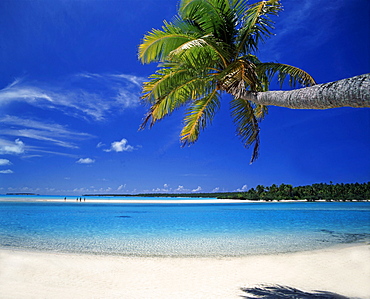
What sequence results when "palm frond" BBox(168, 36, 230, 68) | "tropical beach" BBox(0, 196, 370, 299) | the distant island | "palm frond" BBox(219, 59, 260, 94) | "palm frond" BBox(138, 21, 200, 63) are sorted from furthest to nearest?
the distant island, "palm frond" BBox(138, 21, 200, 63), "tropical beach" BBox(0, 196, 370, 299), "palm frond" BBox(168, 36, 230, 68), "palm frond" BBox(219, 59, 260, 94)

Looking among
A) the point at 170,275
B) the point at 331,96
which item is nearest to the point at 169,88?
the point at 331,96

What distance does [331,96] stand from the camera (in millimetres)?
3242

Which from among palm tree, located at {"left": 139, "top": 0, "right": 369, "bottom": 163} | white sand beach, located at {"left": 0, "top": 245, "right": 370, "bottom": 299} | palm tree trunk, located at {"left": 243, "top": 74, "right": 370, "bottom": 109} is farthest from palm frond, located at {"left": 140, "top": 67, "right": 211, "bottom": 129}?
white sand beach, located at {"left": 0, "top": 245, "right": 370, "bottom": 299}

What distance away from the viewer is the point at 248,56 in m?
6.26

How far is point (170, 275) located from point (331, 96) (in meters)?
5.19

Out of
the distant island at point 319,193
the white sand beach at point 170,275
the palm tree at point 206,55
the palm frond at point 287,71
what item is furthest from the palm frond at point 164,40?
the distant island at point 319,193

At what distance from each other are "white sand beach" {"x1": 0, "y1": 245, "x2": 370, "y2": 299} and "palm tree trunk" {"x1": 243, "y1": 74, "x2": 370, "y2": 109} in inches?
139

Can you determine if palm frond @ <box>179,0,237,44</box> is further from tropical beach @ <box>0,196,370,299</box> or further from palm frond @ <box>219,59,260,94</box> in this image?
tropical beach @ <box>0,196,370,299</box>

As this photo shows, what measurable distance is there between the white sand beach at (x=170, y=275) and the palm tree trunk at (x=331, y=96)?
11.6ft

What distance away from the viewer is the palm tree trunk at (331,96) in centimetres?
283

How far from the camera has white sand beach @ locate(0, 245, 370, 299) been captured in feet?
17.0

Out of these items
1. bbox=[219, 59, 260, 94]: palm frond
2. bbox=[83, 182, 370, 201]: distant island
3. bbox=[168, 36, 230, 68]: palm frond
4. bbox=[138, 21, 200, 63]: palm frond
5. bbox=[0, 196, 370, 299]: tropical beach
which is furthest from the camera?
bbox=[83, 182, 370, 201]: distant island

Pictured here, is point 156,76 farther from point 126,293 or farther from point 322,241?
point 322,241

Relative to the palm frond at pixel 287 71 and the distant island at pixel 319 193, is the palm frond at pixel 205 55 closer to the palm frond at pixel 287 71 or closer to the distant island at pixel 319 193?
the palm frond at pixel 287 71
